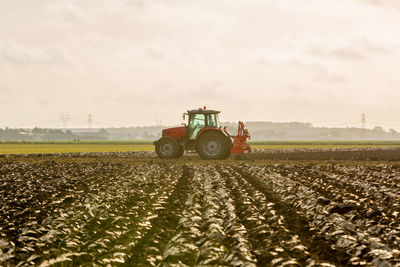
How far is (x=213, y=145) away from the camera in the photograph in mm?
19344

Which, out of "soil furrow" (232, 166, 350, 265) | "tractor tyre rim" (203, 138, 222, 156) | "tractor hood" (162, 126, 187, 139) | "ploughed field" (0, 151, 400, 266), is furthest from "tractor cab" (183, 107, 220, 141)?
"soil furrow" (232, 166, 350, 265)

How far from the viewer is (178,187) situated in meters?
11.1

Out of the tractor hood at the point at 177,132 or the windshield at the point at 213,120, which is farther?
the tractor hood at the point at 177,132

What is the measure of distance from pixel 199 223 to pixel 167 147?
13924 mm

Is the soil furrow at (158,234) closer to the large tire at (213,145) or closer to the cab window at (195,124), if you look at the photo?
the large tire at (213,145)

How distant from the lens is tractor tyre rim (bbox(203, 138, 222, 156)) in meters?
19.3

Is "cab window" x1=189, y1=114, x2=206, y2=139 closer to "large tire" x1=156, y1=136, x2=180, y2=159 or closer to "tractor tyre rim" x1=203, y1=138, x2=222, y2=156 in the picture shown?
A: "tractor tyre rim" x1=203, y1=138, x2=222, y2=156

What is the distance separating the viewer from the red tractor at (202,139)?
19.2m

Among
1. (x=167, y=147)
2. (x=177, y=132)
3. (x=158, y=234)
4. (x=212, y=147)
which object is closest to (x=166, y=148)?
(x=167, y=147)

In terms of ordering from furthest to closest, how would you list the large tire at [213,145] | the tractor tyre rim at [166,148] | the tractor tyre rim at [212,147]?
the tractor tyre rim at [166,148] < the tractor tyre rim at [212,147] < the large tire at [213,145]

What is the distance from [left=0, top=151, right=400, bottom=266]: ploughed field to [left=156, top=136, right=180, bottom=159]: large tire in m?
8.44

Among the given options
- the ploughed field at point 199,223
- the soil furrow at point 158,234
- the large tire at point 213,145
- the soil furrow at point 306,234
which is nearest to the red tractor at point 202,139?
the large tire at point 213,145

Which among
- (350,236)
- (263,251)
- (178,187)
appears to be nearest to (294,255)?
(263,251)

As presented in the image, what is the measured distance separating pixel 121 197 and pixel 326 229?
16.8ft
